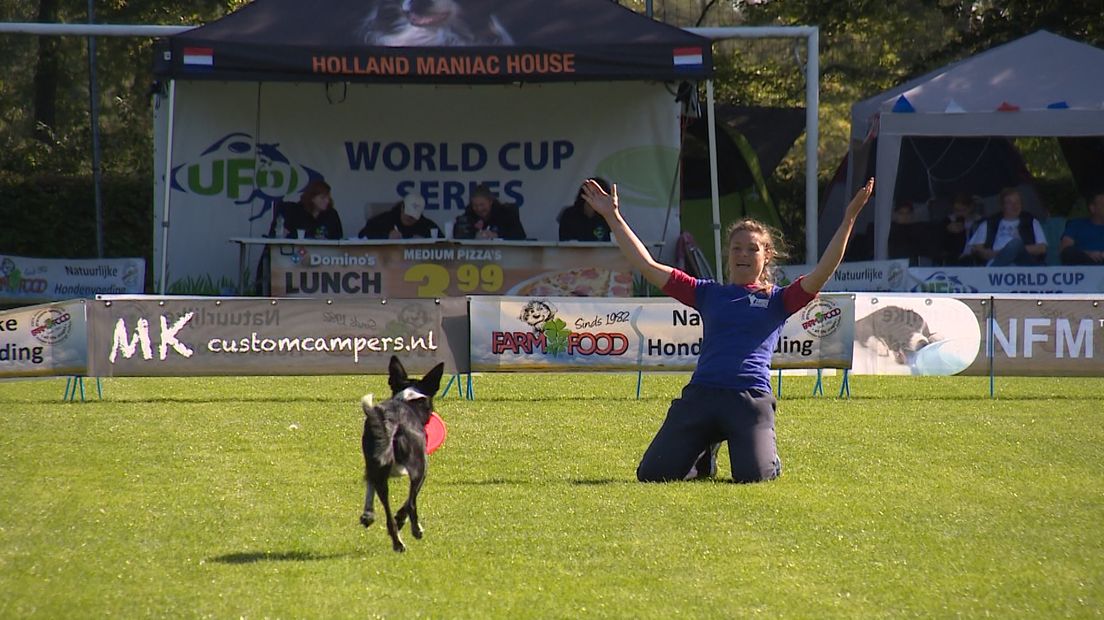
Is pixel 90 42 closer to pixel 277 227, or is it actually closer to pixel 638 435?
pixel 277 227

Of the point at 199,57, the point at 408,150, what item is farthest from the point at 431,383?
the point at 408,150

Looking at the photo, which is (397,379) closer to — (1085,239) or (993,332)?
(993,332)

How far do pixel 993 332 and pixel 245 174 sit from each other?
40.3ft

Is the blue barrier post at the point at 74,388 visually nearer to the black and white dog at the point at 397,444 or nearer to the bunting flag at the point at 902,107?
the black and white dog at the point at 397,444

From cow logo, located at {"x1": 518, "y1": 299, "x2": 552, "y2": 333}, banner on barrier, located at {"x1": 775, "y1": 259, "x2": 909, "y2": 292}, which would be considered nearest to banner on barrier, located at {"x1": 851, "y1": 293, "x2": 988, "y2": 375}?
cow logo, located at {"x1": 518, "y1": 299, "x2": 552, "y2": 333}

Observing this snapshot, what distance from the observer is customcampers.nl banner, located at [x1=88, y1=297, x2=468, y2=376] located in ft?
44.7

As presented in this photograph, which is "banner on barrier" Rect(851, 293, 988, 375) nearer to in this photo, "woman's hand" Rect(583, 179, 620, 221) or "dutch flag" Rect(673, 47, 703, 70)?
"dutch flag" Rect(673, 47, 703, 70)

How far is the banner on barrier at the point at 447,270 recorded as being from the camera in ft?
64.7

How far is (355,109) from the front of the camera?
22.6m

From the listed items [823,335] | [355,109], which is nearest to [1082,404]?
[823,335]

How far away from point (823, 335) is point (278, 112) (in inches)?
446

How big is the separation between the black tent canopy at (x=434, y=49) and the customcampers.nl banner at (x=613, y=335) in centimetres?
→ 568

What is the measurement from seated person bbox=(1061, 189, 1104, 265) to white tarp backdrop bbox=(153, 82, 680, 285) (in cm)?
568

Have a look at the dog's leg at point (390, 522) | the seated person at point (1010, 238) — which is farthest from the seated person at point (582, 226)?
the dog's leg at point (390, 522)
